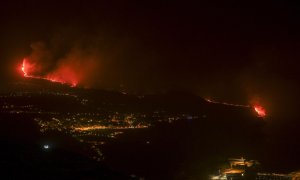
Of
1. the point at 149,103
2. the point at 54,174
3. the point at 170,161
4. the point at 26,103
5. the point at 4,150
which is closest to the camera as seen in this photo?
the point at 54,174

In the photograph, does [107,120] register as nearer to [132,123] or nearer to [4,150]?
[132,123]

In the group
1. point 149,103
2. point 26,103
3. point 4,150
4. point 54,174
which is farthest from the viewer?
point 149,103

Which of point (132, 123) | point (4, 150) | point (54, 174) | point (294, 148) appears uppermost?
point (132, 123)

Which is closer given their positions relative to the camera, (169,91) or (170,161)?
(170,161)

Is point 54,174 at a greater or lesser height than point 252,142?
lesser

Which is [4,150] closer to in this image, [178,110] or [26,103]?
[26,103]

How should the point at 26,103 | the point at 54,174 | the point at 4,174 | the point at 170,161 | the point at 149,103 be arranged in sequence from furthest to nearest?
the point at 149,103 → the point at 26,103 → the point at 170,161 → the point at 54,174 → the point at 4,174

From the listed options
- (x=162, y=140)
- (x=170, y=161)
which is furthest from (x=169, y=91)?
(x=170, y=161)

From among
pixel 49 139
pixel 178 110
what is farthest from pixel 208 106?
pixel 49 139

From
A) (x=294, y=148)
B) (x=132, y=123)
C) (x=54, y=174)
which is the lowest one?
(x=54, y=174)

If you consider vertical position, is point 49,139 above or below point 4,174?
above
